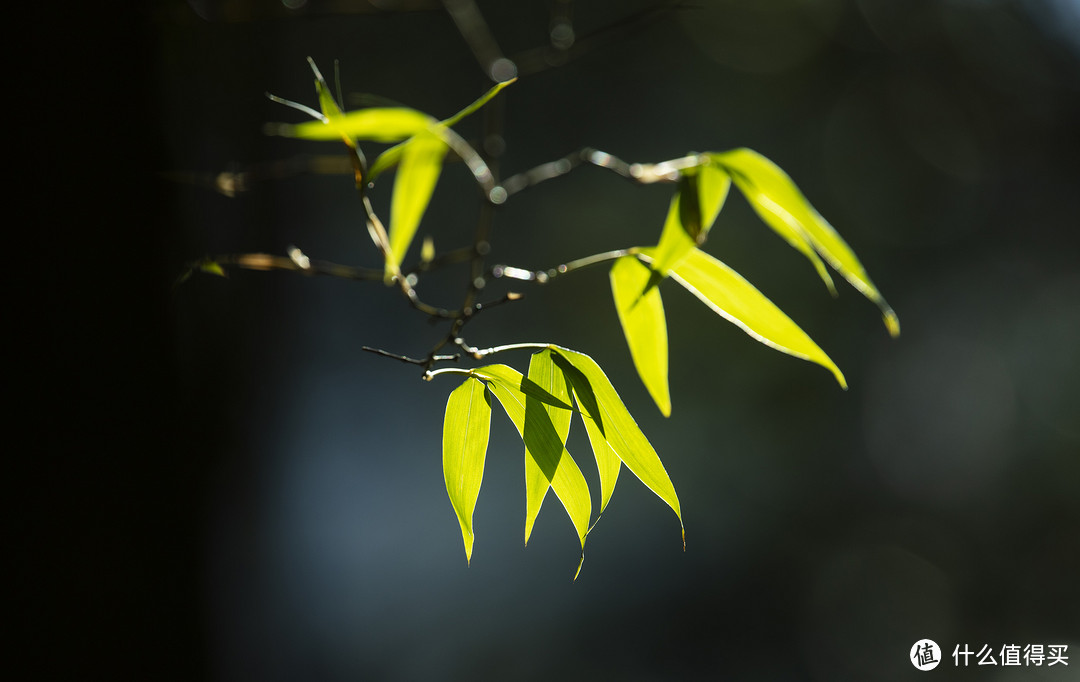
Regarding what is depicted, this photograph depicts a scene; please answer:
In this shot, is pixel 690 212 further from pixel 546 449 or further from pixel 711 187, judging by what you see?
pixel 546 449

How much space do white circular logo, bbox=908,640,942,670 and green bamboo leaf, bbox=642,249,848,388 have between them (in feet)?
4.74

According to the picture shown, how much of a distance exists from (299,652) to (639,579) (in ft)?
3.24

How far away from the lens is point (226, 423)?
168cm

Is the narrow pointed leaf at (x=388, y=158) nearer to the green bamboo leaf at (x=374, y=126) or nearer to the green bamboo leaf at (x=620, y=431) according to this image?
the green bamboo leaf at (x=374, y=126)

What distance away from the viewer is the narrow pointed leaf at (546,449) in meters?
0.32

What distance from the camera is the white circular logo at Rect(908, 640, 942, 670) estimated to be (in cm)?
143

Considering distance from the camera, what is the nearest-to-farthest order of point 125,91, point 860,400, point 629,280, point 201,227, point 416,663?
point 629,280 → point 125,91 → point 201,227 → point 416,663 → point 860,400

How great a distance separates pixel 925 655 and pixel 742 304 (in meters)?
1.60

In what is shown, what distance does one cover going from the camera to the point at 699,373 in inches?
76.0

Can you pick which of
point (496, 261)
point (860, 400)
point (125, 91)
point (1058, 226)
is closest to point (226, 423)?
point (496, 261)

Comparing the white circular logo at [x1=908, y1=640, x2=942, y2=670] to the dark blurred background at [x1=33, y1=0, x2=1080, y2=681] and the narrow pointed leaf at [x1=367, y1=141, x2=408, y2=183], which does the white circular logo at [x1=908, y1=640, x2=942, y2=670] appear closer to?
the dark blurred background at [x1=33, y1=0, x2=1080, y2=681]

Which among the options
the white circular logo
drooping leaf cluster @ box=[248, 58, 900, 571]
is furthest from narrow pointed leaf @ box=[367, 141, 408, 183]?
the white circular logo

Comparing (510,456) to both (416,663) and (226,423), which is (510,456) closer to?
(416,663)

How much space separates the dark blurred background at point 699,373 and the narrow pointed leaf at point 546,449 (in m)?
1.37
